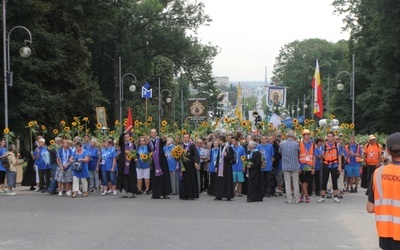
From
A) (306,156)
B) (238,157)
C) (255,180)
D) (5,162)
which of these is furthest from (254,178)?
(5,162)

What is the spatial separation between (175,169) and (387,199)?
13966 millimetres

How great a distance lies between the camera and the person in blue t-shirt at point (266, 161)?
1841 cm

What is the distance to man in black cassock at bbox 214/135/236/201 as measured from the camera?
17.9 m

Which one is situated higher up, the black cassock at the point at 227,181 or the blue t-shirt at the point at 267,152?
the blue t-shirt at the point at 267,152

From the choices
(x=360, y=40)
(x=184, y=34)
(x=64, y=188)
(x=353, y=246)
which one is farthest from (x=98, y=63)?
(x=353, y=246)

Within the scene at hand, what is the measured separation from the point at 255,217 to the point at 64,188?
8653 mm

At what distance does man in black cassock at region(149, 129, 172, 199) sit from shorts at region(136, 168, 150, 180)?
45 cm

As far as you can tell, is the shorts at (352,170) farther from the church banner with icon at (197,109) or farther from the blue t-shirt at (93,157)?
the church banner with icon at (197,109)

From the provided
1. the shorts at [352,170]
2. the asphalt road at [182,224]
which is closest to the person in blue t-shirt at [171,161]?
the asphalt road at [182,224]

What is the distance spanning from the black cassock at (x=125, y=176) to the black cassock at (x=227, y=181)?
2.48 meters

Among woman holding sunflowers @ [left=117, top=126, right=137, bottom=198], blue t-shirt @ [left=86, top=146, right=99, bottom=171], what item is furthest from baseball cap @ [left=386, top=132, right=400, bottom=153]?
blue t-shirt @ [left=86, top=146, right=99, bottom=171]

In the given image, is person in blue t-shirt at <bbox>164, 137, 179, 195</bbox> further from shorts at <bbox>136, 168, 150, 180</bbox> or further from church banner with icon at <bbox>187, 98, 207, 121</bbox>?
church banner with icon at <bbox>187, 98, 207, 121</bbox>

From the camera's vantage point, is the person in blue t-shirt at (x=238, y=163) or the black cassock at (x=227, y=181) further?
the person in blue t-shirt at (x=238, y=163)

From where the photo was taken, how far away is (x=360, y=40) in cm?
5847
